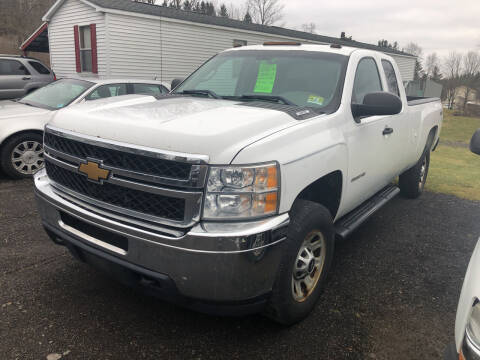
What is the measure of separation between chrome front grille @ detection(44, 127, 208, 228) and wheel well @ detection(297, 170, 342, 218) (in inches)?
41.7

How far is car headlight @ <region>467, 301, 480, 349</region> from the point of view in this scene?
4.96 feet

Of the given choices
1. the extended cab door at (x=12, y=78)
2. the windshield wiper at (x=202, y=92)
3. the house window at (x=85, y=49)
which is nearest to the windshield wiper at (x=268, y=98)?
the windshield wiper at (x=202, y=92)

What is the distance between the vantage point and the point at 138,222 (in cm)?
221

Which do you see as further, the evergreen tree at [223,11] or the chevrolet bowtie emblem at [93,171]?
the evergreen tree at [223,11]

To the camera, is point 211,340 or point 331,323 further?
point 331,323

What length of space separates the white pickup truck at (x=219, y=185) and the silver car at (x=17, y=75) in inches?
446

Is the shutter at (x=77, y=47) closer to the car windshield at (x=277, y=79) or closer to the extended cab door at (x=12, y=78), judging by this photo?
the extended cab door at (x=12, y=78)

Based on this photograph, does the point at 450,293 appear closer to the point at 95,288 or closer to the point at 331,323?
the point at 331,323

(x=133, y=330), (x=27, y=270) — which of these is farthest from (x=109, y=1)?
(x=133, y=330)

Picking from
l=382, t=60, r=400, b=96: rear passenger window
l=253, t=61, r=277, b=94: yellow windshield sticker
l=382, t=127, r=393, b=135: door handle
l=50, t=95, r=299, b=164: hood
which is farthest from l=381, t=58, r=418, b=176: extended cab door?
l=50, t=95, r=299, b=164: hood

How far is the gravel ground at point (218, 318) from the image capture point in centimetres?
248

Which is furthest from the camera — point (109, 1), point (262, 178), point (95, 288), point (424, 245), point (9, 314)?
point (109, 1)

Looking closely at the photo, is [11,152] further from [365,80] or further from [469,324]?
[469,324]

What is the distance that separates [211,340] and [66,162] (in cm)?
151
